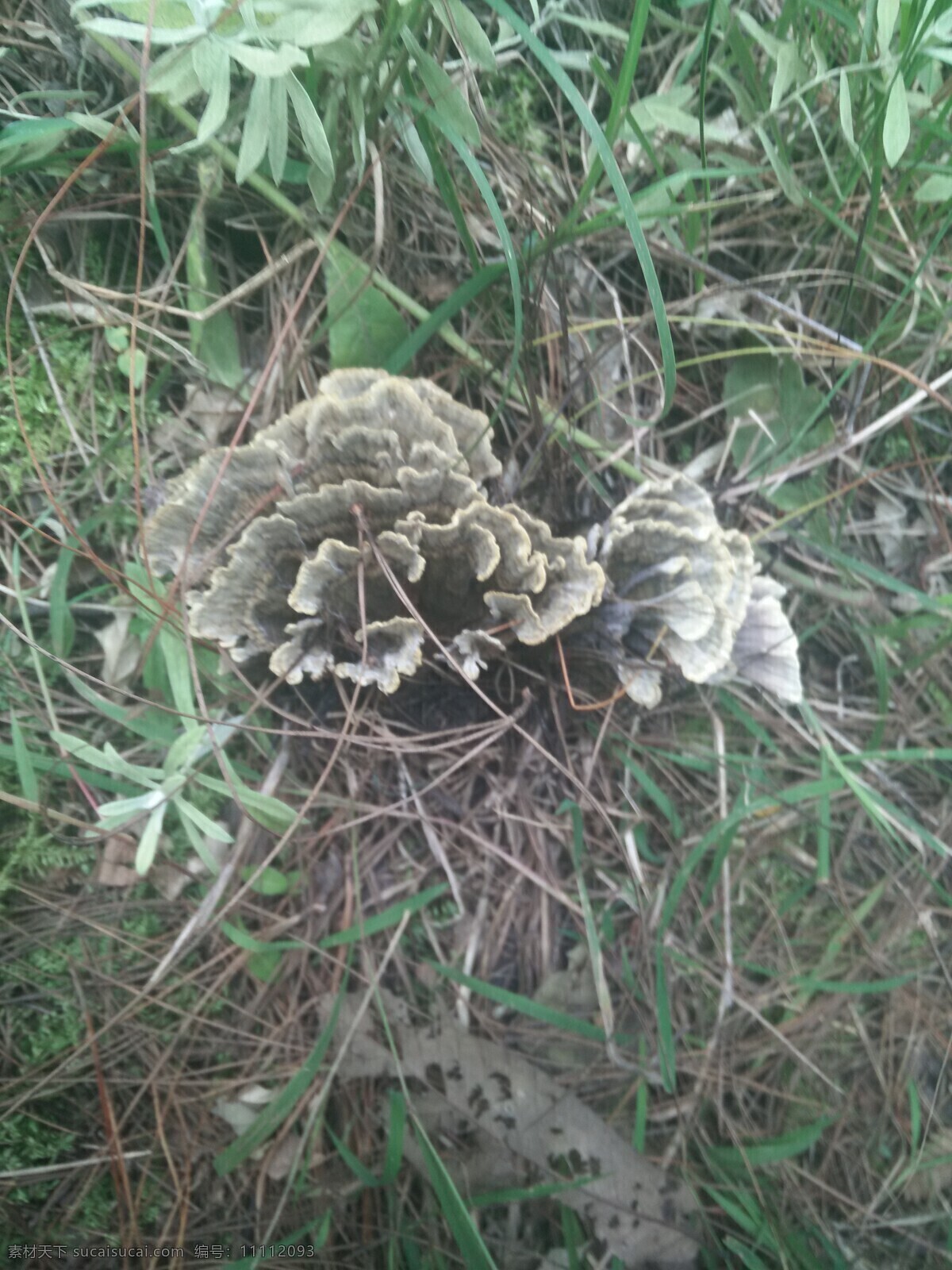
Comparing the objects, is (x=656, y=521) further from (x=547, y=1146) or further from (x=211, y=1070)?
(x=211, y=1070)

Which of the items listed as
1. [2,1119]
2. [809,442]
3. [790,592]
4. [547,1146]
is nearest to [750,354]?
[809,442]

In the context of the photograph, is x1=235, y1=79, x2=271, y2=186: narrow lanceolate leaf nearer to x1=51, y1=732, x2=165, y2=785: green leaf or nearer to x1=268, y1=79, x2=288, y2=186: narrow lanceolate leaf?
x1=268, y1=79, x2=288, y2=186: narrow lanceolate leaf

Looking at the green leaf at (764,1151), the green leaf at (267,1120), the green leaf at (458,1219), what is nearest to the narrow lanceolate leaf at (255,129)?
the green leaf at (267,1120)

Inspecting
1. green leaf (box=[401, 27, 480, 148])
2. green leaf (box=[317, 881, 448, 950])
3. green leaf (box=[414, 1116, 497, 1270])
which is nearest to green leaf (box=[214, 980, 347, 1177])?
green leaf (box=[317, 881, 448, 950])

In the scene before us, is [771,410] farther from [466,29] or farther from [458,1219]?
[458,1219]

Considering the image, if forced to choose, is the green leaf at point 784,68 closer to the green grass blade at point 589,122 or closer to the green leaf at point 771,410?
the green grass blade at point 589,122

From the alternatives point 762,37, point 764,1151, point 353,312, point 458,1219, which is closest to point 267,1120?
point 458,1219
